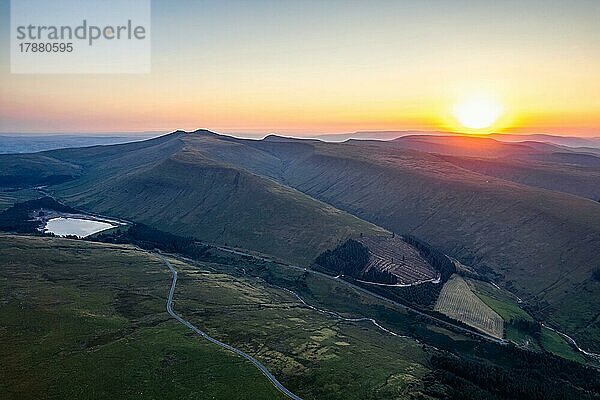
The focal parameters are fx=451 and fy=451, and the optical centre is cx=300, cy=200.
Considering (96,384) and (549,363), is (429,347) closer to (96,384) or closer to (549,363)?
(549,363)

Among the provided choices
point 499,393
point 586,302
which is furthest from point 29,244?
point 586,302

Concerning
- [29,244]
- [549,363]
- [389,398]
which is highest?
[29,244]

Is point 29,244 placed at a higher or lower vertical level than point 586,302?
higher

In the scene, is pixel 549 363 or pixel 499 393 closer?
pixel 499 393

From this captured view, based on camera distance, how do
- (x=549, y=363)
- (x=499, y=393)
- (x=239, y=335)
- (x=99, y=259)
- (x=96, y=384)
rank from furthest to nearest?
(x=99, y=259) → (x=549, y=363) → (x=239, y=335) → (x=499, y=393) → (x=96, y=384)

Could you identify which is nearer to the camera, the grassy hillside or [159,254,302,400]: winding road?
the grassy hillside

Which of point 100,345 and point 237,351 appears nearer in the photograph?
point 100,345

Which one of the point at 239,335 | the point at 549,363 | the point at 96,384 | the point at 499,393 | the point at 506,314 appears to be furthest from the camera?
the point at 506,314

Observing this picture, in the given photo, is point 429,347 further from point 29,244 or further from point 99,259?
point 29,244

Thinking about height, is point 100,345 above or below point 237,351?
above

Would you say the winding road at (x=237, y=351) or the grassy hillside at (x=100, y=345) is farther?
the winding road at (x=237, y=351)
